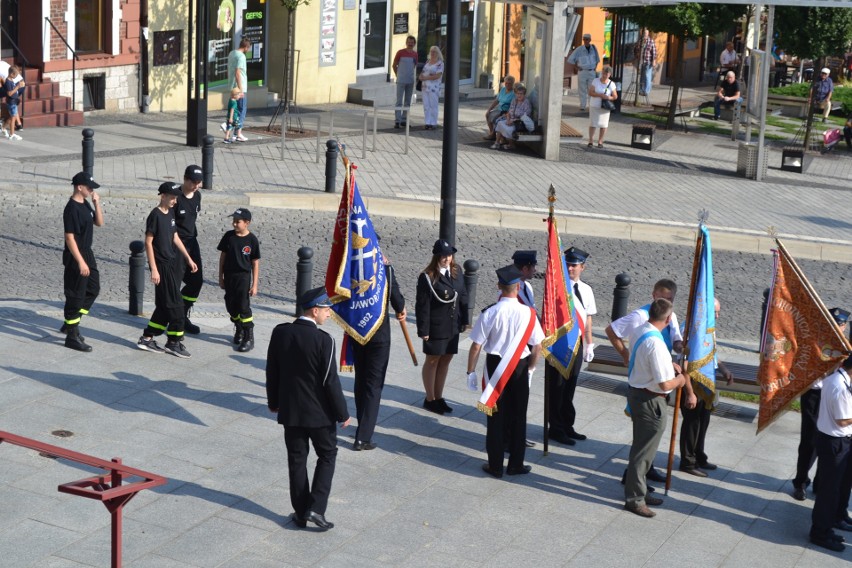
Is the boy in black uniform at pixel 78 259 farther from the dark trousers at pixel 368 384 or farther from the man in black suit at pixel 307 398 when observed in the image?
the man in black suit at pixel 307 398

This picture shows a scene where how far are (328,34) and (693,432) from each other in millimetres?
20143

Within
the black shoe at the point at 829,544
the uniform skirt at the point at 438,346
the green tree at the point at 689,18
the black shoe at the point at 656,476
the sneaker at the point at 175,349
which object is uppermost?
the green tree at the point at 689,18

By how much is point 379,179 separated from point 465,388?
8576 millimetres

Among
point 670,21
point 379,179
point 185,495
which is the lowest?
point 185,495

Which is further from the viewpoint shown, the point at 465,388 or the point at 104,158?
the point at 104,158

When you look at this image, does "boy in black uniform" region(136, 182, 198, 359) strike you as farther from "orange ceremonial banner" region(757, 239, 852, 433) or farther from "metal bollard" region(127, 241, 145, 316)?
"orange ceremonial banner" region(757, 239, 852, 433)

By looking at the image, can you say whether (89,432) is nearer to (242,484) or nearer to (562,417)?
(242,484)

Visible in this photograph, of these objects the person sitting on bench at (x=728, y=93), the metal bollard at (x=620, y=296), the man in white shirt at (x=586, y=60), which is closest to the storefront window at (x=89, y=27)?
the man in white shirt at (x=586, y=60)

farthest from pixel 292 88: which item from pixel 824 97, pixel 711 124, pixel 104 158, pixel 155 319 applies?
pixel 155 319

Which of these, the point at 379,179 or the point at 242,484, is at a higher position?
the point at 379,179

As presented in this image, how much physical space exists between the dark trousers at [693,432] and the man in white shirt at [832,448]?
1.24 metres

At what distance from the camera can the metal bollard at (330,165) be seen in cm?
1795

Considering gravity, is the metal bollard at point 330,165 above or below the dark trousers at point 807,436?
above

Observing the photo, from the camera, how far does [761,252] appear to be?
57.4 ft
